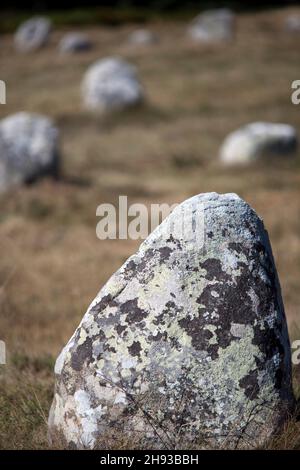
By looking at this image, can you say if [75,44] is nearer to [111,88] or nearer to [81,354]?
[111,88]

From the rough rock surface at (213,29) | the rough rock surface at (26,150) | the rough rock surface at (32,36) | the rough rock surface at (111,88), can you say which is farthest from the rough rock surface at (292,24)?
the rough rock surface at (26,150)

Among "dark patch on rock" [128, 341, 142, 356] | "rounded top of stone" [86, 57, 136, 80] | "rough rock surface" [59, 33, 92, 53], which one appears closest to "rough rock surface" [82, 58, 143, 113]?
"rounded top of stone" [86, 57, 136, 80]

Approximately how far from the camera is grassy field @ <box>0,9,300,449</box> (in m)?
5.88

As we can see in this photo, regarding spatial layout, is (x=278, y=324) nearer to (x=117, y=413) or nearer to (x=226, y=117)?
(x=117, y=413)

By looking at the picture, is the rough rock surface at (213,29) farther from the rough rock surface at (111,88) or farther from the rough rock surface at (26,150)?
the rough rock surface at (26,150)

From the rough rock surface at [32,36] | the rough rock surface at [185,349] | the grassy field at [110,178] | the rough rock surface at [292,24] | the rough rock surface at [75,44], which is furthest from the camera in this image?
the rough rock surface at [32,36]

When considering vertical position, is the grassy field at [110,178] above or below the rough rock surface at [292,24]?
below

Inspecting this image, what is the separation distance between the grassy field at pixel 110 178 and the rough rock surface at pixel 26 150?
425mm

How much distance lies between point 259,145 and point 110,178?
3.85m

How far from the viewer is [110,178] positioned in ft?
47.5

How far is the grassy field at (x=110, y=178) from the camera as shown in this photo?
5.88 meters

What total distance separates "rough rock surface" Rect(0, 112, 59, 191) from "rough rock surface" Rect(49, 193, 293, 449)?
33.2ft

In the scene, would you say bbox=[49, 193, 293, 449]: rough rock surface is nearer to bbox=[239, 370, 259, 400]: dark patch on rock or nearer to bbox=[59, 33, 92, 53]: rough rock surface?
bbox=[239, 370, 259, 400]: dark patch on rock
